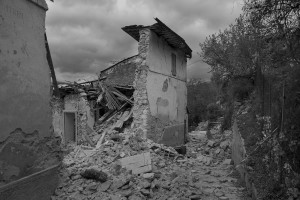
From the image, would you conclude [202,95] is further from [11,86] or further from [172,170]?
[11,86]

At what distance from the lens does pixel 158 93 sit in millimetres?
11602

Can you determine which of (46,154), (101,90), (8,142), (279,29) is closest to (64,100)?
(101,90)

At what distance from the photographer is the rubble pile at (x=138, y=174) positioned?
251 inches

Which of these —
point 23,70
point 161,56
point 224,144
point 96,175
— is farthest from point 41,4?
point 224,144

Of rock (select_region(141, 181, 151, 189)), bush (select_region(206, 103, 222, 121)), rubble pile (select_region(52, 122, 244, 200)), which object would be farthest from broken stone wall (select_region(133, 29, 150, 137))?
bush (select_region(206, 103, 222, 121))

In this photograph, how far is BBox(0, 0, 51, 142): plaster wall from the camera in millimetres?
4402

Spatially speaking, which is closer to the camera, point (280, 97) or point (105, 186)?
point (280, 97)

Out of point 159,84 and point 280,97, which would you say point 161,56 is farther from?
point 280,97

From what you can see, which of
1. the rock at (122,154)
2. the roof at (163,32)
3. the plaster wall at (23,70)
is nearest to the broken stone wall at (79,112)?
the rock at (122,154)

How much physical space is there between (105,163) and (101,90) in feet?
13.8

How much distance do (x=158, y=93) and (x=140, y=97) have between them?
135cm

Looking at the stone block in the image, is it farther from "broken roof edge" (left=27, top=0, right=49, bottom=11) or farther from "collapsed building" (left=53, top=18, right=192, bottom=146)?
"broken roof edge" (left=27, top=0, right=49, bottom=11)

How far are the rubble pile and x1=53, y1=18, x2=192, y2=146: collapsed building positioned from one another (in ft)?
3.45

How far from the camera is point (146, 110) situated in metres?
10.4
